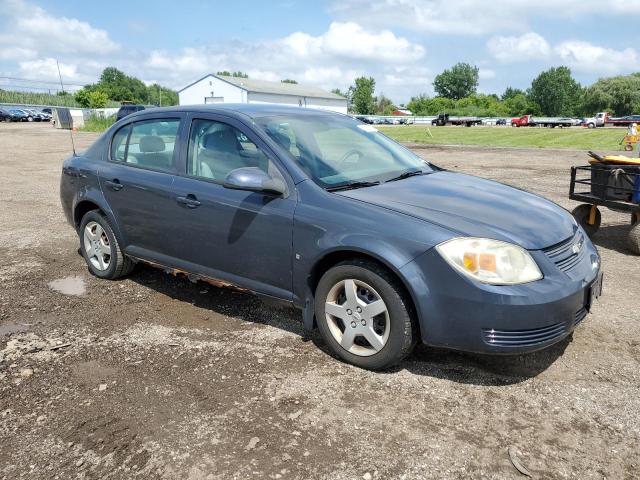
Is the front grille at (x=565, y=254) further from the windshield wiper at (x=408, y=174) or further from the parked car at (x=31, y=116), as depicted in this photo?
the parked car at (x=31, y=116)

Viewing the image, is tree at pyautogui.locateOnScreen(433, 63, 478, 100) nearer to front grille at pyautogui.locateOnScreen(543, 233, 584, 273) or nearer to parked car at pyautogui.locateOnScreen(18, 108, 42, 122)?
parked car at pyautogui.locateOnScreen(18, 108, 42, 122)

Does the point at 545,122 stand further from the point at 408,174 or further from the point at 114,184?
the point at 114,184

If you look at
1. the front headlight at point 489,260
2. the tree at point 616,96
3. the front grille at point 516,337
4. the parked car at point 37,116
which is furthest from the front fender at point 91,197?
the tree at point 616,96

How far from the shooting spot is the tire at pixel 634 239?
20.1ft

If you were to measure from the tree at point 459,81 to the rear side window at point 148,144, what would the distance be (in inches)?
5899

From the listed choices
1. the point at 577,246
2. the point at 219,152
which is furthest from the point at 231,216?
the point at 577,246

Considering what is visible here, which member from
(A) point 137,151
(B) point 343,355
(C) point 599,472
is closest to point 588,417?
(C) point 599,472

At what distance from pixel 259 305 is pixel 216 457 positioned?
2.13 meters

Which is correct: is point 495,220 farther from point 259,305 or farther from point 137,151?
point 137,151

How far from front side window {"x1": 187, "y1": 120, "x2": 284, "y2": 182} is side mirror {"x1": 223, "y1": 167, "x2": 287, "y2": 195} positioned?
0.57ft

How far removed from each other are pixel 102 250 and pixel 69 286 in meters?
0.48

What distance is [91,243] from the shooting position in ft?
17.9

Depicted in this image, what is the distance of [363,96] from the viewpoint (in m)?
123

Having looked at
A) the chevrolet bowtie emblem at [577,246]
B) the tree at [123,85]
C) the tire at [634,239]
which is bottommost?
the tire at [634,239]
